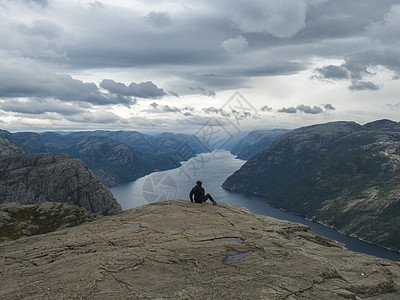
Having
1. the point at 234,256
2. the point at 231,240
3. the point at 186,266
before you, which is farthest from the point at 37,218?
the point at 234,256

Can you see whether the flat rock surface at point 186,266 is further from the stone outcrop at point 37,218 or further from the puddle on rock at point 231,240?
the stone outcrop at point 37,218

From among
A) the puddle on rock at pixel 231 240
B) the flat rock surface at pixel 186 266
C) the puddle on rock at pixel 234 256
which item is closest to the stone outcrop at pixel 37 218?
the flat rock surface at pixel 186 266

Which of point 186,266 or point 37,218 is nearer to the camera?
point 186,266

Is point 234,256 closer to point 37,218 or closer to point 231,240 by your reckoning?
point 231,240

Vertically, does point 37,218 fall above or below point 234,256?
below

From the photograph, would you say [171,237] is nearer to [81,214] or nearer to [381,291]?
[381,291]

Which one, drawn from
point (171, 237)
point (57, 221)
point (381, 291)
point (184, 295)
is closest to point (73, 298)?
point (184, 295)
